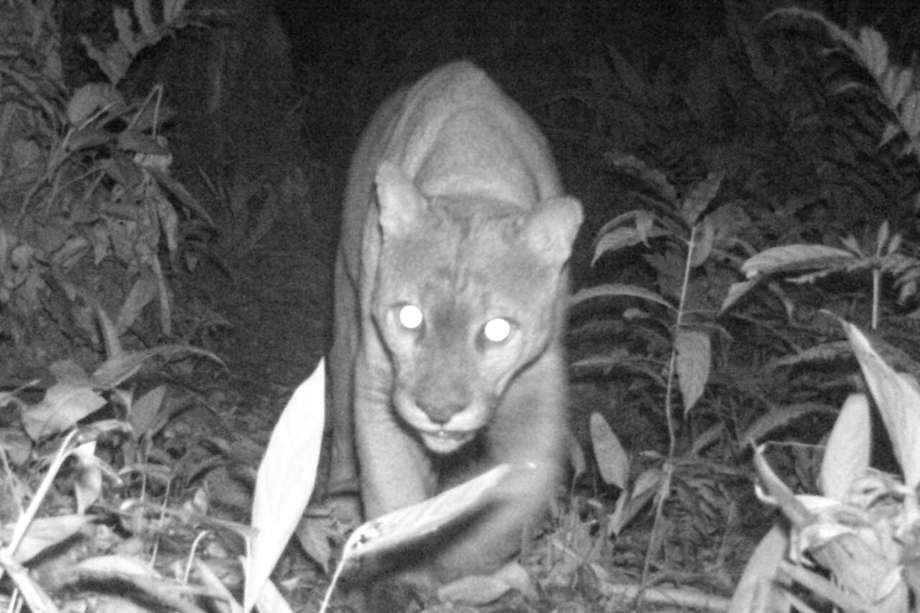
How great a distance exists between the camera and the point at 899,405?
7.91ft

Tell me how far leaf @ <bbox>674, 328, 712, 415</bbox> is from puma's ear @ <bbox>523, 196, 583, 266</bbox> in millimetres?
537

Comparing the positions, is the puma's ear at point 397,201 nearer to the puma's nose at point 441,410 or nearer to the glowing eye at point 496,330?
the glowing eye at point 496,330

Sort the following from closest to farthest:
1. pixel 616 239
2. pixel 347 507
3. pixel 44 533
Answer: pixel 44 533 → pixel 616 239 → pixel 347 507

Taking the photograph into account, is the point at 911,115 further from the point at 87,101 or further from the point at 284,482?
the point at 87,101

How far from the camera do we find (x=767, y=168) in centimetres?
754

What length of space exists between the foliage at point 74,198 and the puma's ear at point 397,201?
1288 millimetres

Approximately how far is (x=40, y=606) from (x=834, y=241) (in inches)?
166

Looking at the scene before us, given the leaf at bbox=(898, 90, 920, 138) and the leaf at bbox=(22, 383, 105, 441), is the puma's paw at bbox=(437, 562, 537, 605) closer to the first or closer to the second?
the leaf at bbox=(22, 383, 105, 441)

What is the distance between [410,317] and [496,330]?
9.1 inches

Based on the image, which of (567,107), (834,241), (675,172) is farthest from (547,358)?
(567,107)

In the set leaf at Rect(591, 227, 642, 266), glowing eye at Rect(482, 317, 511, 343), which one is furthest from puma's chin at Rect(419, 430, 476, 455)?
leaf at Rect(591, 227, 642, 266)

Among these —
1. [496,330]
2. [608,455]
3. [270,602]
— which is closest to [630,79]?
[496,330]

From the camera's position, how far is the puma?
4.18m

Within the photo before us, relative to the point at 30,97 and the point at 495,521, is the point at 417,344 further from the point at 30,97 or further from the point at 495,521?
the point at 30,97
